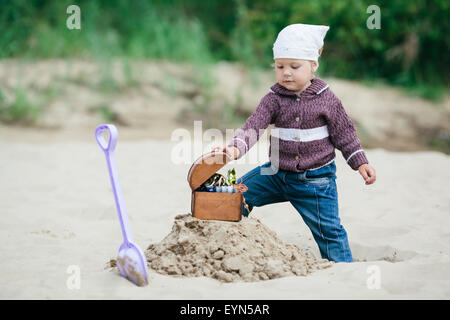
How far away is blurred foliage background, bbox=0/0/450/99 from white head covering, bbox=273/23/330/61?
16.3 feet

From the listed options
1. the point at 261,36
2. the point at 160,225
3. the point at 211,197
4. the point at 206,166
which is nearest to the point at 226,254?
the point at 211,197

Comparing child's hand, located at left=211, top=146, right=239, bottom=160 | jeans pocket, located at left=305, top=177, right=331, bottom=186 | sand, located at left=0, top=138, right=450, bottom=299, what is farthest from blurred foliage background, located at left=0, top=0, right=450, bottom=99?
child's hand, located at left=211, top=146, right=239, bottom=160

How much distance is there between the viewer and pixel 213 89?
7.27m

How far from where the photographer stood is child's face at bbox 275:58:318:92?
2.74 meters

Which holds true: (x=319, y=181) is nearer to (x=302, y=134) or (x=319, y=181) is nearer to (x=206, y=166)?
(x=302, y=134)

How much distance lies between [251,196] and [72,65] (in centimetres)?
495

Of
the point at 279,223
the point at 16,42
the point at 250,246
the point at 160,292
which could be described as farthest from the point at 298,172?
the point at 16,42

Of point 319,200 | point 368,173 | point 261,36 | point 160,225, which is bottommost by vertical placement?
point 160,225

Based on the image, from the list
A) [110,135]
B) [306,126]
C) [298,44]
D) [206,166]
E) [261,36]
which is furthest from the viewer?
[261,36]

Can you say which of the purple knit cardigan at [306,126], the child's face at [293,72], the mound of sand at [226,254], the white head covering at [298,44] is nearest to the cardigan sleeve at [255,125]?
the purple knit cardigan at [306,126]

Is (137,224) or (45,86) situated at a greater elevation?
(45,86)

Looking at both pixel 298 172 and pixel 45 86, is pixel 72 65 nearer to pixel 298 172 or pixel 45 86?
pixel 45 86

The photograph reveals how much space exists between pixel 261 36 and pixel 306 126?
5.72 metres

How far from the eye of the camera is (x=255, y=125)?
2.78m
